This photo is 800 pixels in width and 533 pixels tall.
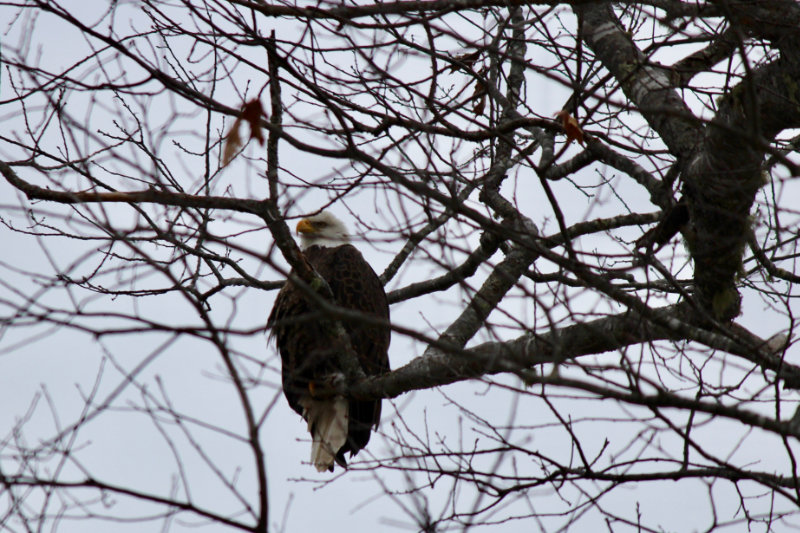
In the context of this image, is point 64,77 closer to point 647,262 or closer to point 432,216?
point 432,216

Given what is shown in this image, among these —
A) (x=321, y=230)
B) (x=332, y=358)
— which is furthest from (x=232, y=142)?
(x=321, y=230)

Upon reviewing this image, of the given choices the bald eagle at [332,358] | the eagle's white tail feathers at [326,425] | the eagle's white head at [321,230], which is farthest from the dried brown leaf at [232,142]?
the eagle's white head at [321,230]

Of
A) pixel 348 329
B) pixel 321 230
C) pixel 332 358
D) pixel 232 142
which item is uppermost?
pixel 321 230

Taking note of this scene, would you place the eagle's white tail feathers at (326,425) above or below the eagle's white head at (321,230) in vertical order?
below

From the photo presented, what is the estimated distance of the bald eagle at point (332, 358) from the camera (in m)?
4.60

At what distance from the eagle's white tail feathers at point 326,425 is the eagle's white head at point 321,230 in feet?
3.72

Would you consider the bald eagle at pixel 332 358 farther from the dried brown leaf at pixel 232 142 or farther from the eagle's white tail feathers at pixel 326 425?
the dried brown leaf at pixel 232 142

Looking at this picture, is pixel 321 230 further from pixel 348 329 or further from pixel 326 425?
pixel 326 425

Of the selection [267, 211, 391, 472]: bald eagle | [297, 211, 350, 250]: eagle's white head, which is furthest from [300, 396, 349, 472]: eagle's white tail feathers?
[297, 211, 350, 250]: eagle's white head

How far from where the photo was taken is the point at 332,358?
14.1 feet

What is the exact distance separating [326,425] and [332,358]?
1.96 ft

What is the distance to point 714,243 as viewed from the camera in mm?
2973

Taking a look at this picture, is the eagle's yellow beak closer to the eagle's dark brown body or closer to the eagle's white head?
the eagle's white head

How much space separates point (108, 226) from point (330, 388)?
2476 mm
